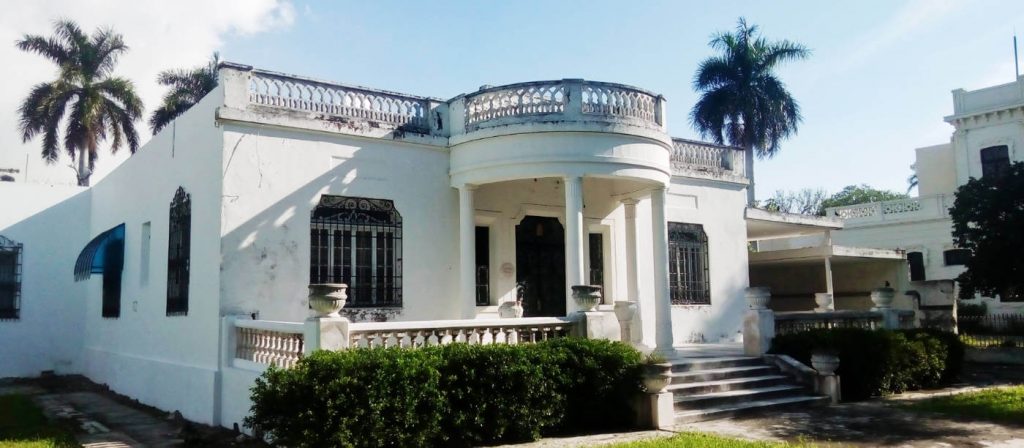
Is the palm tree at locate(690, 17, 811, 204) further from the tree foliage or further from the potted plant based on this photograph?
the potted plant

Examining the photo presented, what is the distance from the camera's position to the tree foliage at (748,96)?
97.0ft

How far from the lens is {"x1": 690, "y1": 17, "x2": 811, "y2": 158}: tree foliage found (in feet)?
97.0

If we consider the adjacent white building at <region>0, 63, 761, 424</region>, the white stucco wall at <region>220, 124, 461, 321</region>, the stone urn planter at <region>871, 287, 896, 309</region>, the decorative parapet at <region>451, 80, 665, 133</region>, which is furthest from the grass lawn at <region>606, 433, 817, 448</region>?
the stone urn planter at <region>871, 287, 896, 309</region>

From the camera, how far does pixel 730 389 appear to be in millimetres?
11734

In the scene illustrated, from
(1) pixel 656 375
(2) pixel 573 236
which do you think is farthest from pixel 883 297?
(1) pixel 656 375

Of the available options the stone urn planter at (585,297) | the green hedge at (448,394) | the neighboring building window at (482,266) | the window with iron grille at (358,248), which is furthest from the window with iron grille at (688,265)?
the green hedge at (448,394)

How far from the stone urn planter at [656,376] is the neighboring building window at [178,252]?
25.0 feet

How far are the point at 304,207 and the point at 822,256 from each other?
52.2 feet

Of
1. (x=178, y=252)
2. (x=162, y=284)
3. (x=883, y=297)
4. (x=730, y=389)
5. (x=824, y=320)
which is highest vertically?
(x=178, y=252)

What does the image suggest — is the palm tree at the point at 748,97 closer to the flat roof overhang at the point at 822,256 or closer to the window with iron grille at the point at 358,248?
the flat roof overhang at the point at 822,256

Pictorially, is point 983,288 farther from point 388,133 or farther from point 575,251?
point 388,133

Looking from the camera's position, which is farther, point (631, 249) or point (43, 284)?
point (43, 284)

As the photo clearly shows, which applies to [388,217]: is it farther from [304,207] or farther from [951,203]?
[951,203]

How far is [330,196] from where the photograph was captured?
41.5 ft
